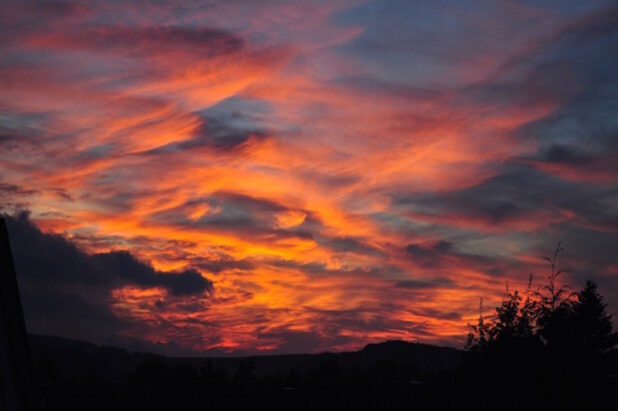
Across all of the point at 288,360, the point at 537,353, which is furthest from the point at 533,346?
the point at 288,360

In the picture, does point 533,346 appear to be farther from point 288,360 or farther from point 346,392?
point 288,360

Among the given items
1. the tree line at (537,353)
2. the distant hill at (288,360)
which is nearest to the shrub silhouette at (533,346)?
the tree line at (537,353)

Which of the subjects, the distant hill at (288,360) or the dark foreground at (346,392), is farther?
the distant hill at (288,360)

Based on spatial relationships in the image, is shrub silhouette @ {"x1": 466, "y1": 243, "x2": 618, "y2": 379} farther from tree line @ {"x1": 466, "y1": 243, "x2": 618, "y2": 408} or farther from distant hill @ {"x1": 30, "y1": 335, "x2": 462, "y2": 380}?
distant hill @ {"x1": 30, "y1": 335, "x2": 462, "y2": 380}

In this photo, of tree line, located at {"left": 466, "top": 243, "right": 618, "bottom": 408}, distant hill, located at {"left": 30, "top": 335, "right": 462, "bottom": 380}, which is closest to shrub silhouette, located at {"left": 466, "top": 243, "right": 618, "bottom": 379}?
tree line, located at {"left": 466, "top": 243, "right": 618, "bottom": 408}

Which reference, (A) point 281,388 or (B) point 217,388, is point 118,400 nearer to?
(B) point 217,388

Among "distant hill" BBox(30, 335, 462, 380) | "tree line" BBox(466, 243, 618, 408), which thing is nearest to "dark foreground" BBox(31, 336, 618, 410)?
"tree line" BBox(466, 243, 618, 408)

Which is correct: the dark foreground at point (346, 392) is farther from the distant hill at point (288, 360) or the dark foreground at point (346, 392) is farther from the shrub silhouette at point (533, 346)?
the distant hill at point (288, 360)

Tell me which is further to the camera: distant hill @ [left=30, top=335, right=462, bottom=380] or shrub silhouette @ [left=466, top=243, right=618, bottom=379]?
distant hill @ [left=30, top=335, right=462, bottom=380]

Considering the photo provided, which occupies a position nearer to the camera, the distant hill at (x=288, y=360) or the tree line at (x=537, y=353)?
the tree line at (x=537, y=353)

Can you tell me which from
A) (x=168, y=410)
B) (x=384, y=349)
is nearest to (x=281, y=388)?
(x=168, y=410)

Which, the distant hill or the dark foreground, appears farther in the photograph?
Result: the distant hill

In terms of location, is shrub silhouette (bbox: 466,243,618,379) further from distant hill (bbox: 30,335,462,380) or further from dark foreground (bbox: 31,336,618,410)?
distant hill (bbox: 30,335,462,380)

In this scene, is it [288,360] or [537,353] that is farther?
[288,360]
